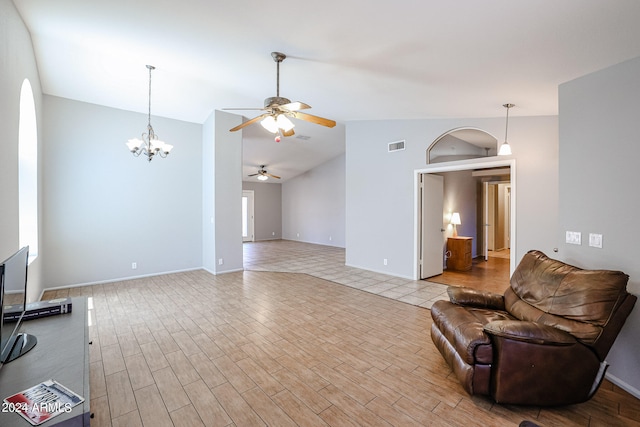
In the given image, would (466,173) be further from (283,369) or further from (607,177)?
(283,369)

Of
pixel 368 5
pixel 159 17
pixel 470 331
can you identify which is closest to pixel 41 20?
pixel 159 17

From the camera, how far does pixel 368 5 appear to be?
218cm

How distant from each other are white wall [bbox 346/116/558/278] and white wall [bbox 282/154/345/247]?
11.6 feet

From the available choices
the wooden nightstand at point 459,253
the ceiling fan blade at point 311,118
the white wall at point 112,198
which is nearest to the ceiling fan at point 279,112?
the ceiling fan blade at point 311,118

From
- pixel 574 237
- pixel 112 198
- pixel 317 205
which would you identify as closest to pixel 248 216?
pixel 317 205

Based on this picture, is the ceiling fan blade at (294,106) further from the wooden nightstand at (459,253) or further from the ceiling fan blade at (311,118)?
the wooden nightstand at (459,253)

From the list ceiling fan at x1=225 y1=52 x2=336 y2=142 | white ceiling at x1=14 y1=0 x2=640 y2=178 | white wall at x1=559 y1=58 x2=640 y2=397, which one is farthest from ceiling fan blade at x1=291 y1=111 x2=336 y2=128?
white wall at x1=559 y1=58 x2=640 y2=397

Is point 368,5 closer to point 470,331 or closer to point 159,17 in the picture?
point 159,17

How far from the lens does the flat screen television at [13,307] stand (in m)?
1.48

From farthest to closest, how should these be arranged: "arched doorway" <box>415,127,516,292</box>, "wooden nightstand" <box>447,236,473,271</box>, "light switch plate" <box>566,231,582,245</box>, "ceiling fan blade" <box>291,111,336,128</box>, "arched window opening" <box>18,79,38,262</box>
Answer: "wooden nightstand" <box>447,236,473,271</box> → "arched doorway" <box>415,127,516,292</box> → "arched window opening" <box>18,79,38,262</box> → "ceiling fan blade" <box>291,111,336,128</box> → "light switch plate" <box>566,231,582,245</box>

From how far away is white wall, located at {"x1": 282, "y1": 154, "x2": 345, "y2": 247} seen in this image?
393 inches

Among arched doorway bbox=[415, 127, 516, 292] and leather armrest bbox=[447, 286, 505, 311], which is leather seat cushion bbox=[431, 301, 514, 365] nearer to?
leather armrest bbox=[447, 286, 505, 311]

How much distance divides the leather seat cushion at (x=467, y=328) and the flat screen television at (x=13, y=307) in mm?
2773

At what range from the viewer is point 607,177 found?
244 cm
